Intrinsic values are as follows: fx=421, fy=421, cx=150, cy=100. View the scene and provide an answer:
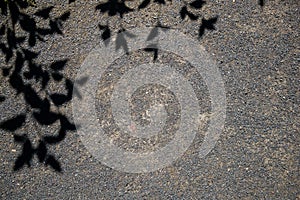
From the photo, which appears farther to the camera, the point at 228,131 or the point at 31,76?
the point at 31,76

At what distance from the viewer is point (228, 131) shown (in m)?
3.64

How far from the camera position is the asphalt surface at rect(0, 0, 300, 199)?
11.8 ft

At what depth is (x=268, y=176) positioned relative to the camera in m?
3.58

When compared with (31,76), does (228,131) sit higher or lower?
lower

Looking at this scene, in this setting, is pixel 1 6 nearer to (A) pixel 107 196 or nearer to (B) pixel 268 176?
(A) pixel 107 196

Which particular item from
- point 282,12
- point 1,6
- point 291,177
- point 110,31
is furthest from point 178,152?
point 1,6

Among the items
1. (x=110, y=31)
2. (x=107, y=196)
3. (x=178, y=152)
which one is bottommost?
(x=107, y=196)

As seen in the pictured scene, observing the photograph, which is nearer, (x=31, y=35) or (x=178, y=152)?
(x=178, y=152)

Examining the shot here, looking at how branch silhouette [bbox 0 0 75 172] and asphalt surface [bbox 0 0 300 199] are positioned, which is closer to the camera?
asphalt surface [bbox 0 0 300 199]

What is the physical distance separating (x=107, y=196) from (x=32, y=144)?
31.7 inches

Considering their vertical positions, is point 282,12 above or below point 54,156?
above

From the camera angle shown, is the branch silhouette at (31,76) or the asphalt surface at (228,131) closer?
the asphalt surface at (228,131)

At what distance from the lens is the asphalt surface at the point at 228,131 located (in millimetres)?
3590

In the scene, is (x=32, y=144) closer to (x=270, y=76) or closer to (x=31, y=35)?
(x=31, y=35)
